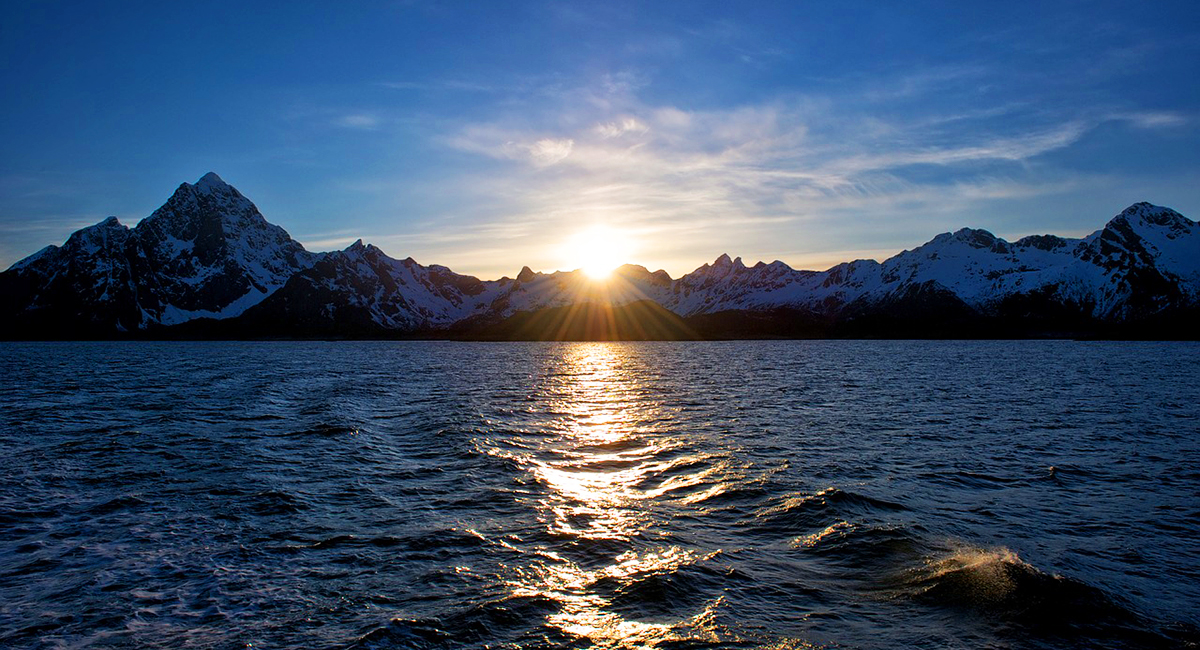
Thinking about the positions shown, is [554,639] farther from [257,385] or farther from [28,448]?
[257,385]

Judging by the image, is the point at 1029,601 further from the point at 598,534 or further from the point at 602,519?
the point at 602,519

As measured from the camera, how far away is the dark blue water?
48.2 feet

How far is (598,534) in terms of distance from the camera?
2130 centimetres

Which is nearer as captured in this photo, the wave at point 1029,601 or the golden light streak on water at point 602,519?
the wave at point 1029,601

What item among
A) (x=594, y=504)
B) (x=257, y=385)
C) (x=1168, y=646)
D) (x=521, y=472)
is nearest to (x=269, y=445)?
(x=521, y=472)

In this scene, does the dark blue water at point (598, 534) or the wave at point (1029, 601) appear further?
the dark blue water at point (598, 534)

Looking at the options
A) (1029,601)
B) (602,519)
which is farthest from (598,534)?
(1029,601)

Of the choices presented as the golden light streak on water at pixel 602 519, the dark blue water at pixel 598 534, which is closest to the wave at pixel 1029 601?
the dark blue water at pixel 598 534

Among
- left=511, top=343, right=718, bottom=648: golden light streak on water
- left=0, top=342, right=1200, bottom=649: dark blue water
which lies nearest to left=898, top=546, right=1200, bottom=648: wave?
left=0, top=342, right=1200, bottom=649: dark blue water

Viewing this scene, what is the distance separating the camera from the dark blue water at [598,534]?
14703 millimetres

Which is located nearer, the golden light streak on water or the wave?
the wave

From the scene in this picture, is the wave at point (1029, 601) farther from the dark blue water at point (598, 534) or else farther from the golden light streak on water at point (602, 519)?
the golden light streak on water at point (602, 519)

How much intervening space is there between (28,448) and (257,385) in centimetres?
4707

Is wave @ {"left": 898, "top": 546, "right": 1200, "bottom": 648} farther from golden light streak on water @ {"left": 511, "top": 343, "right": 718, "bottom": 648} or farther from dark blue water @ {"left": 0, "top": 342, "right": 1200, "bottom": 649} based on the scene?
golden light streak on water @ {"left": 511, "top": 343, "right": 718, "bottom": 648}
